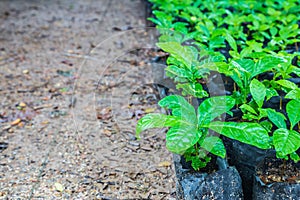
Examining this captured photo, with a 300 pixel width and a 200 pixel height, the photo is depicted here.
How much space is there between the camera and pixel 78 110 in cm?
284

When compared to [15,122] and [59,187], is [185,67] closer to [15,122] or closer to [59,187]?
[59,187]

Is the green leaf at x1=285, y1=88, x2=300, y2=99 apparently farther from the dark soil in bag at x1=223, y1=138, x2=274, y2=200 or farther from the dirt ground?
the dirt ground

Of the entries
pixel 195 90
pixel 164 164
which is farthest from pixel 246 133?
pixel 164 164

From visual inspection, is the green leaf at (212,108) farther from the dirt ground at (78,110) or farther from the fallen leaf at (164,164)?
the fallen leaf at (164,164)

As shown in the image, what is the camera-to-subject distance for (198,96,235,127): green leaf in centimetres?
161

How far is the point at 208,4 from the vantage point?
300 centimetres

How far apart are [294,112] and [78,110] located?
1.64m

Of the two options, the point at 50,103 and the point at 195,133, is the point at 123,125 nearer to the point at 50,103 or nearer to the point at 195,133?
the point at 50,103

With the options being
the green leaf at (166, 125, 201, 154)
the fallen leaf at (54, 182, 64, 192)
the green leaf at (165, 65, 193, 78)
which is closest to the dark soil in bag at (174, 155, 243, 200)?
the green leaf at (166, 125, 201, 154)

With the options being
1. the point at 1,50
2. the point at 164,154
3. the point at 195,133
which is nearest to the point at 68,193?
the point at 164,154

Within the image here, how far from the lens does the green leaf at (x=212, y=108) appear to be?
63.2 inches

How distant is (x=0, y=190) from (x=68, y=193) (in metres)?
0.36

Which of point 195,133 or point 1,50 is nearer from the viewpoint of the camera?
point 195,133

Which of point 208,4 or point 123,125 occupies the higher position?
point 208,4
